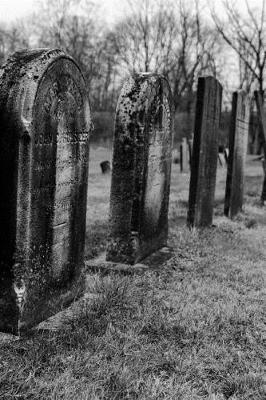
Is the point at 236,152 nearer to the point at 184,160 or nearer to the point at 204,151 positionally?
the point at 204,151

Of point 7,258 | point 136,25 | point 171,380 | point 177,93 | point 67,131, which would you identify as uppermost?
point 136,25

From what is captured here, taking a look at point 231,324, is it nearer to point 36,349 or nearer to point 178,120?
point 36,349

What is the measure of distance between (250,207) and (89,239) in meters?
4.50

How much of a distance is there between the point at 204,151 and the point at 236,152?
66.2 inches

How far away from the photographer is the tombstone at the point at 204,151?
7020 mm

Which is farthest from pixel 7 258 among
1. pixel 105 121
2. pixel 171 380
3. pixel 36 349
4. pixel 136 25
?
pixel 136 25

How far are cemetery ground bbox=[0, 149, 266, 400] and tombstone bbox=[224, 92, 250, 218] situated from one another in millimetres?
2959

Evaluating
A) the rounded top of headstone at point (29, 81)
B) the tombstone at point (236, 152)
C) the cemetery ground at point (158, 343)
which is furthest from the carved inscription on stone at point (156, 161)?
the tombstone at point (236, 152)

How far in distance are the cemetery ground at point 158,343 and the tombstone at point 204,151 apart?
148 cm

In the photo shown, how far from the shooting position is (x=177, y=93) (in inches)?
Result: 1551

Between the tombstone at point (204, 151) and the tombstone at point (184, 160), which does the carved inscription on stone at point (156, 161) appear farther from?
the tombstone at point (184, 160)

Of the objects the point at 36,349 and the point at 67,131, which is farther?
the point at 67,131

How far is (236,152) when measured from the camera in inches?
346

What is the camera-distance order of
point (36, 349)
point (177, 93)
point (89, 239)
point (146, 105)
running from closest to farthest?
point (36, 349), point (146, 105), point (89, 239), point (177, 93)
